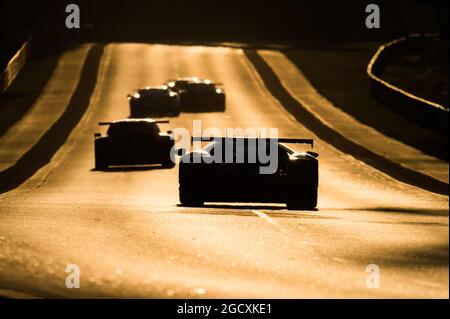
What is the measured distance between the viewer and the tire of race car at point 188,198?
1998cm

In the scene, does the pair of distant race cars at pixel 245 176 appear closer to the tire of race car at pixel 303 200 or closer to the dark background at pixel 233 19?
the tire of race car at pixel 303 200

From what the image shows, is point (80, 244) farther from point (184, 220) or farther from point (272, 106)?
point (272, 106)

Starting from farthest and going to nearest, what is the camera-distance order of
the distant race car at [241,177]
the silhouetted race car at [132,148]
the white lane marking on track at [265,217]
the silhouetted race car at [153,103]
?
the silhouetted race car at [153,103] < the silhouetted race car at [132,148] < the distant race car at [241,177] < the white lane marking on track at [265,217]

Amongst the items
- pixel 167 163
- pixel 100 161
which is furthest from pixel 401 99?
pixel 100 161

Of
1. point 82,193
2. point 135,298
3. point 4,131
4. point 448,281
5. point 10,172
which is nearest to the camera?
point 135,298

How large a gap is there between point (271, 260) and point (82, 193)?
1353 centimetres

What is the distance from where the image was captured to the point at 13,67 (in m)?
72.4

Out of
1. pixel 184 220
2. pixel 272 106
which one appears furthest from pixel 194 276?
pixel 272 106

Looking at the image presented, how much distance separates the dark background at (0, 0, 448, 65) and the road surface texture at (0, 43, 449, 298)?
82.0m

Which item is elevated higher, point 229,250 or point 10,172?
point 229,250

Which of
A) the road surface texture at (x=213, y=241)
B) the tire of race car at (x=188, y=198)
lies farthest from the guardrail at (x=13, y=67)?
the tire of race car at (x=188, y=198)

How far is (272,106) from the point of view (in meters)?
60.3

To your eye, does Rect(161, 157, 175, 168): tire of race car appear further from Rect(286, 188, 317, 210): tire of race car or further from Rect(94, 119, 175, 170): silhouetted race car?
Rect(286, 188, 317, 210): tire of race car

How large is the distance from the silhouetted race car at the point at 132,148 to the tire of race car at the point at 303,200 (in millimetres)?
13521
